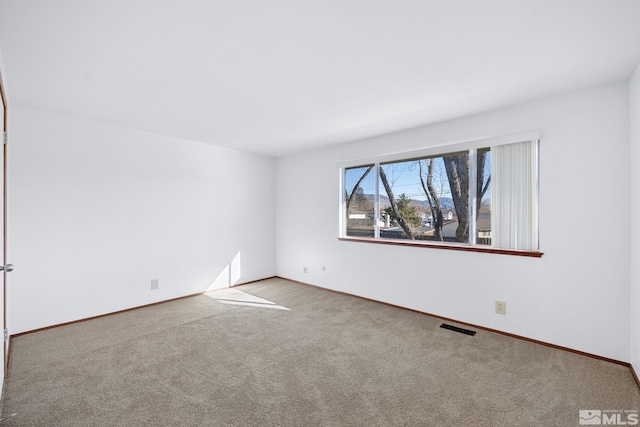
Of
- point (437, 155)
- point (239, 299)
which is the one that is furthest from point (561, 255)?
point (239, 299)

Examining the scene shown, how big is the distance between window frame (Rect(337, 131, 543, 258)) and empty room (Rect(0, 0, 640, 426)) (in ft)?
0.08

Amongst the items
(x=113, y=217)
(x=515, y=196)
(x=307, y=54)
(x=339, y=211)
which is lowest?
(x=113, y=217)

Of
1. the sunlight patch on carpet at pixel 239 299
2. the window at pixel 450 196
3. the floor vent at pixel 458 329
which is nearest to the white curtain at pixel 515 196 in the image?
the window at pixel 450 196

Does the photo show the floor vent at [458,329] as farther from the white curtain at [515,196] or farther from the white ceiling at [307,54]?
the white ceiling at [307,54]

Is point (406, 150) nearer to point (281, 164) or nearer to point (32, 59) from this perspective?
point (281, 164)

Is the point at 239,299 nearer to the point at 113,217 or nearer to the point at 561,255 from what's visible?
the point at 113,217

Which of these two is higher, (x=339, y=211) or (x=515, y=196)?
(x=515, y=196)

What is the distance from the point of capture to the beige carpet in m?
1.84

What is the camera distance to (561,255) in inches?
106

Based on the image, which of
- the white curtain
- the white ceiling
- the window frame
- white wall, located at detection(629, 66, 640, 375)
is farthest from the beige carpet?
the white ceiling

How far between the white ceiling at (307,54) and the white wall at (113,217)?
47 cm

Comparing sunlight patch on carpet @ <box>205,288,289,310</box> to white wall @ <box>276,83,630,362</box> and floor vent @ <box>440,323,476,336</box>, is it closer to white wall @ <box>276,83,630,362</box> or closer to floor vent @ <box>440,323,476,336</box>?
white wall @ <box>276,83,630,362</box>

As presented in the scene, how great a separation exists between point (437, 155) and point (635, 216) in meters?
1.84

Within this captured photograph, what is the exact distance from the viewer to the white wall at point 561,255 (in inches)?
96.7
